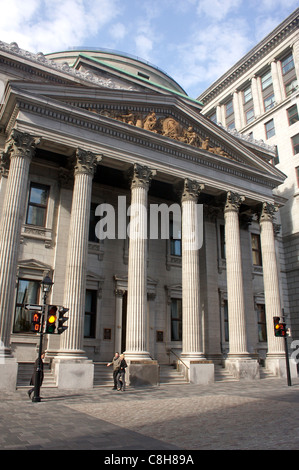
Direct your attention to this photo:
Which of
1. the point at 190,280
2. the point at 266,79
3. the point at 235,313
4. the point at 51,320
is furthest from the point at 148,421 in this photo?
the point at 266,79

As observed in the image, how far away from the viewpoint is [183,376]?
21406 mm

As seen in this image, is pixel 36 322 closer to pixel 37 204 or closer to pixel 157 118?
pixel 37 204

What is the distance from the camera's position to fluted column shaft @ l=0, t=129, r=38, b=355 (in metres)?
16.8

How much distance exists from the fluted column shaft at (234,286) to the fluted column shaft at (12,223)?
12.8 meters

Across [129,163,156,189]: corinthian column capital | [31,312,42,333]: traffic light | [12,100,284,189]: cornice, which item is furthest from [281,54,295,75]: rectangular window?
[31,312,42,333]: traffic light

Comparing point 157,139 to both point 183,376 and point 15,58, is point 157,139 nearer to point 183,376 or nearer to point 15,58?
point 15,58

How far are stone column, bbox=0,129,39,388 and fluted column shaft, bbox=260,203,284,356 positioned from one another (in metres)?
16.0

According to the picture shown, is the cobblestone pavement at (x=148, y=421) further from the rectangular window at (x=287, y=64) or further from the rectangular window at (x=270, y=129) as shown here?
the rectangular window at (x=287, y=64)

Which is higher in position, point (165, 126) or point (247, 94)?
point (247, 94)

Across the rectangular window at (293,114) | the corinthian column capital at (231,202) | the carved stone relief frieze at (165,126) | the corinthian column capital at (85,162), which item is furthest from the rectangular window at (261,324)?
the rectangular window at (293,114)

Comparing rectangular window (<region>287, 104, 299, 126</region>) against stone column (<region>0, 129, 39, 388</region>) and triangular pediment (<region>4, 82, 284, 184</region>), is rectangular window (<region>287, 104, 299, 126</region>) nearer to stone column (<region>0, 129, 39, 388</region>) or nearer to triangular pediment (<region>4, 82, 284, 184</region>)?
triangular pediment (<region>4, 82, 284, 184</region>)

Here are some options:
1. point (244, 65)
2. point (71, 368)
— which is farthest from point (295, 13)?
point (71, 368)

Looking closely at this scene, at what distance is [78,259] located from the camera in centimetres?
1906

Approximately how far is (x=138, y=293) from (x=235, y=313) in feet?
22.4
